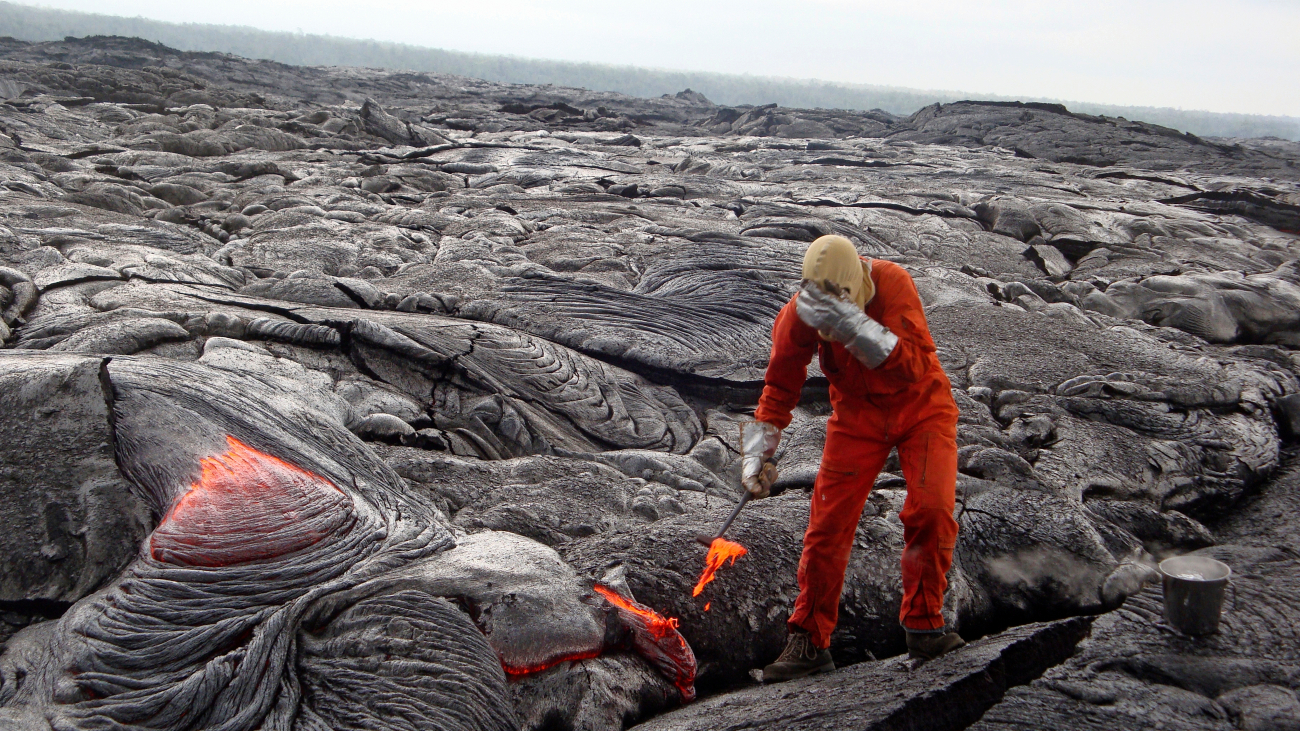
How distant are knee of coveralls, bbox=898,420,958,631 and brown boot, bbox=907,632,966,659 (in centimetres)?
4

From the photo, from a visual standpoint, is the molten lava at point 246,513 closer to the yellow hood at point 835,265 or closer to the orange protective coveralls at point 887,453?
the orange protective coveralls at point 887,453

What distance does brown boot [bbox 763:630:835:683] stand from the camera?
2939 mm

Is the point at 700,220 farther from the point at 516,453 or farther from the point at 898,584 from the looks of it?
the point at 898,584

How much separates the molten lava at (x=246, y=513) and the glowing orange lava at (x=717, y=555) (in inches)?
62.8

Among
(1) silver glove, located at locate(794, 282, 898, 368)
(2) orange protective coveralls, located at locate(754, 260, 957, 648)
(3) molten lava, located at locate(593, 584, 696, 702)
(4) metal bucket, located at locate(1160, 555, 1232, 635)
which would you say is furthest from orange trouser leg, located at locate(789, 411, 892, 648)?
(4) metal bucket, located at locate(1160, 555, 1232, 635)

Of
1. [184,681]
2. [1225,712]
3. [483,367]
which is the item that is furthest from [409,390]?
[1225,712]

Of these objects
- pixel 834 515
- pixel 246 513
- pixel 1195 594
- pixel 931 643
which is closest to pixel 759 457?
pixel 834 515

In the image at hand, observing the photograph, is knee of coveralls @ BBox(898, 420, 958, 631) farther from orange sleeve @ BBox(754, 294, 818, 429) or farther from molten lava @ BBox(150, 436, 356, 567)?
molten lava @ BBox(150, 436, 356, 567)

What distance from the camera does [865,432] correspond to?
113 inches

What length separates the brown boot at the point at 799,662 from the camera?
2939 millimetres

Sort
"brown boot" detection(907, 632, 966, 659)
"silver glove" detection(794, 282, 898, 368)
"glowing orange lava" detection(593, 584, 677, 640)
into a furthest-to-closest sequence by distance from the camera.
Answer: "glowing orange lava" detection(593, 584, 677, 640), "brown boot" detection(907, 632, 966, 659), "silver glove" detection(794, 282, 898, 368)

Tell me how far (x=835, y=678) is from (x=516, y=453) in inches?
96.7

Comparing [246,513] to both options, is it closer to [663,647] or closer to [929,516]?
[663,647]

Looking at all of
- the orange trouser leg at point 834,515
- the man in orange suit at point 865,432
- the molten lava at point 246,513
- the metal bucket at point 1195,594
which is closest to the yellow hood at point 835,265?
the man in orange suit at point 865,432
